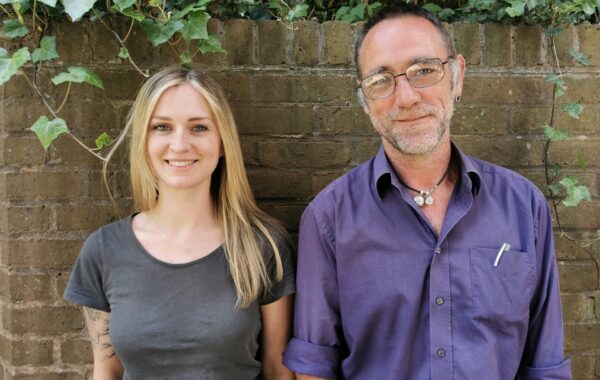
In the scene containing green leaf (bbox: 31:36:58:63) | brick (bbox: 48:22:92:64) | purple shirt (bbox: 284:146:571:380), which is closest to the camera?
purple shirt (bbox: 284:146:571:380)

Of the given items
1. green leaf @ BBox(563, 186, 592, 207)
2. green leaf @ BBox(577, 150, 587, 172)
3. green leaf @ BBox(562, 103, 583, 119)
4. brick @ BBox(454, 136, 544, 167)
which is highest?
green leaf @ BBox(562, 103, 583, 119)

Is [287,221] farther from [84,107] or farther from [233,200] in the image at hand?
[84,107]

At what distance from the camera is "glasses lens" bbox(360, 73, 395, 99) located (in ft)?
6.65

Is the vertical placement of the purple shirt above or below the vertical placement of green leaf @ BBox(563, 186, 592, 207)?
below

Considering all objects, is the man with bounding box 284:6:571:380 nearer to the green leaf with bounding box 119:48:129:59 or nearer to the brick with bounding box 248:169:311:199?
the brick with bounding box 248:169:311:199

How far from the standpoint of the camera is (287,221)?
8.17 ft

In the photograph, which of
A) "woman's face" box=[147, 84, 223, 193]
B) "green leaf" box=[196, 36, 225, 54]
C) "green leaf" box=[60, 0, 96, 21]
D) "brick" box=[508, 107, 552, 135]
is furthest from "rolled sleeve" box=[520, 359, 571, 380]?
"green leaf" box=[60, 0, 96, 21]

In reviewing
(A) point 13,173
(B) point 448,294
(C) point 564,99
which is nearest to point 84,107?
(A) point 13,173

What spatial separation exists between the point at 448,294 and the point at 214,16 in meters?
1.44

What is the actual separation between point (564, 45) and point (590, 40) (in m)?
0.11

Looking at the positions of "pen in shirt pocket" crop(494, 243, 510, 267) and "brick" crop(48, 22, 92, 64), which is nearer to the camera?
"pen in shirt pocket" crop(494, 243, 510, 267)

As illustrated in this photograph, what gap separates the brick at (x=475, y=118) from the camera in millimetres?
2477

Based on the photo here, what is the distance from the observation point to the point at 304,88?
243cm

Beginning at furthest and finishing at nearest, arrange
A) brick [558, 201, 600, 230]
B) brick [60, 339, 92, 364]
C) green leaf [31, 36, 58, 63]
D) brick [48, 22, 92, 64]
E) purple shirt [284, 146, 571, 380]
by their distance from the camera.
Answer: brick [558, 201, 600, 230], brick [60, 339, 92, 364], brick [48, 22, 92, 64], green leaf [31, 36, 58, 63], purple shirt [284, 146, 571, 380]
